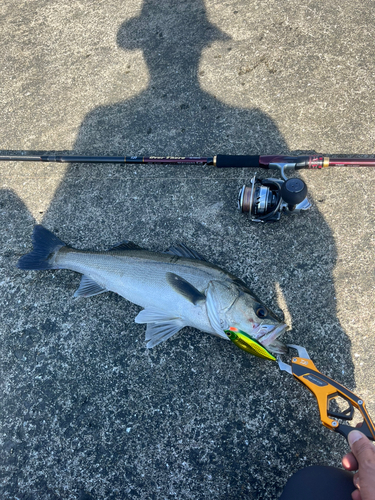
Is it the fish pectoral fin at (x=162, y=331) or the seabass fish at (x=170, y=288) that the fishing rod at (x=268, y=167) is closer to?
the seabass fish at (x=170, y=288)

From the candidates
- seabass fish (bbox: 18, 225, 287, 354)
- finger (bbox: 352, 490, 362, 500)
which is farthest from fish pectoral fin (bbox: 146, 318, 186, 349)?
finger (bbox: 352, 490, 362, 500)

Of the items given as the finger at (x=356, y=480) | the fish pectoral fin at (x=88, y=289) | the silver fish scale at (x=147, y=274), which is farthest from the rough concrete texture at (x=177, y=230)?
the finger at (x=356, y=480)

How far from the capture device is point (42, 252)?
2.88 metres

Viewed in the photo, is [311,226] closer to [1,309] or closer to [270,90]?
[270,90]

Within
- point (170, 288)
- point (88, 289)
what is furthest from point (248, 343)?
point (88, 289)

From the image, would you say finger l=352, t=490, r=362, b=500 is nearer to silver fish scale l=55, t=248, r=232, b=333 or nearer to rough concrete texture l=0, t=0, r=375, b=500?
rough concrete texture l=0, t=0, r=375, b=500

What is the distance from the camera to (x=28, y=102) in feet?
13.1

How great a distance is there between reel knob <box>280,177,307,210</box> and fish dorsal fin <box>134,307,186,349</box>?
1.28m

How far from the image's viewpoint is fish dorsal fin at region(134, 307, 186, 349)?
250 centimetres

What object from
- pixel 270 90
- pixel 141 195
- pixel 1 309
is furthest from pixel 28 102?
pixel 270 90

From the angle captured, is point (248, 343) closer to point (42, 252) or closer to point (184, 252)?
point (184, 252)

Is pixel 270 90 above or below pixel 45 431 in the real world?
above

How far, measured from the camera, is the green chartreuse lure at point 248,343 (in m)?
2.20

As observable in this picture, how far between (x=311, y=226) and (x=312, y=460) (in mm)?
1839
